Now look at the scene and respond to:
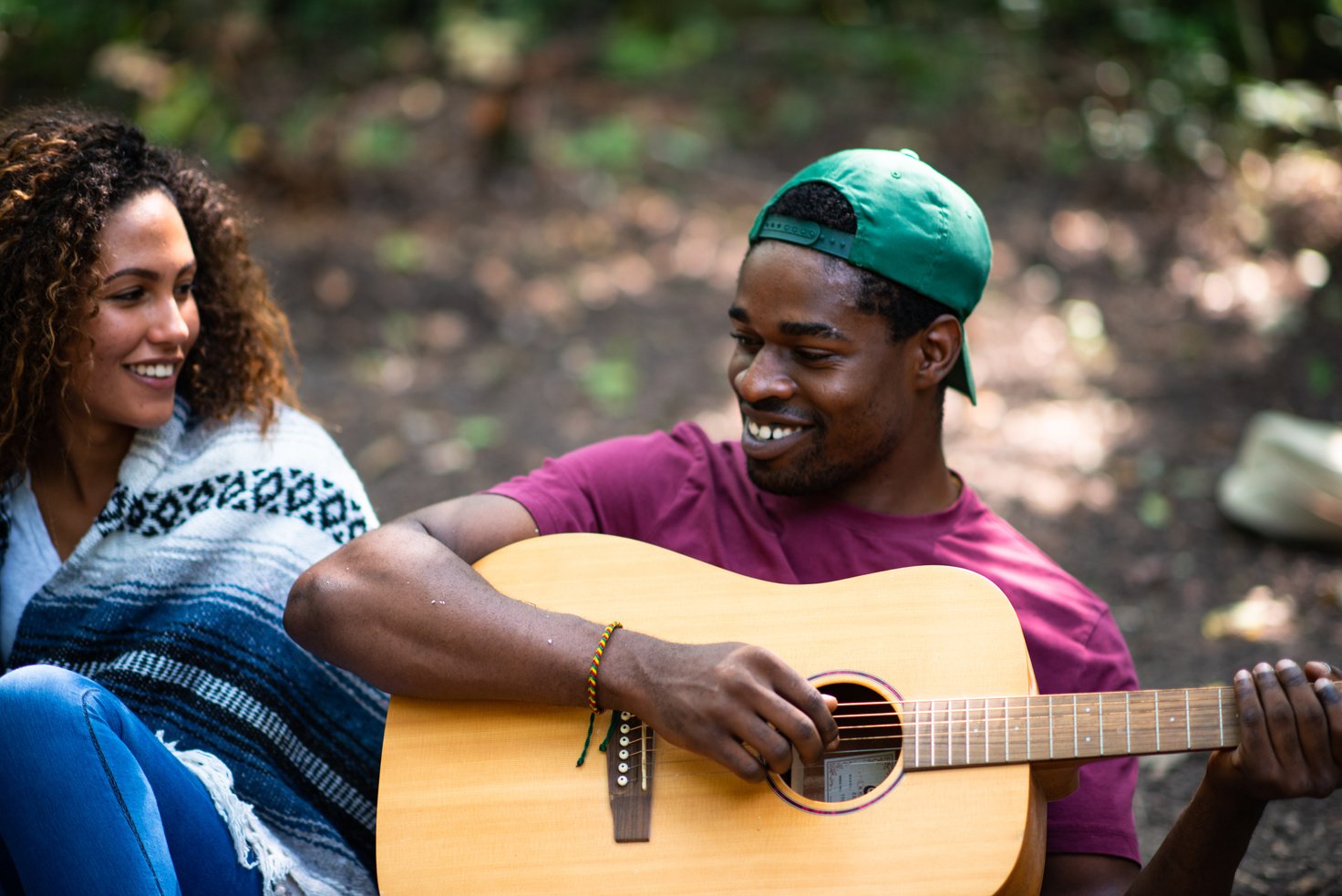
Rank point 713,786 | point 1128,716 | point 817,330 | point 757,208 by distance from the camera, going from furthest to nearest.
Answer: point 757,208, point 817,330, point 713,786, point 1128,716

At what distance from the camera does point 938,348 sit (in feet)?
8.42

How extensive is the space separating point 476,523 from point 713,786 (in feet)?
Result: 2.39

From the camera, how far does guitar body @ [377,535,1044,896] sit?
201 cm

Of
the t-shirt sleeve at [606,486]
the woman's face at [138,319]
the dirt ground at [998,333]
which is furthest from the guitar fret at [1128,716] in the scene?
the woman's face at [138,319]

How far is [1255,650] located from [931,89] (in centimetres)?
565

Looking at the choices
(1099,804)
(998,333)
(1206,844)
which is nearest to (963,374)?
(1099,804)

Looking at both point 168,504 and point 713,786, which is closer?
point 713,786

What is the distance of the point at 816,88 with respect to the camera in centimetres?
897

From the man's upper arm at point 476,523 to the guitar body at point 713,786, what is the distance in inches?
3.3

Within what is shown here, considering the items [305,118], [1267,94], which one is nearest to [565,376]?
[305,118]

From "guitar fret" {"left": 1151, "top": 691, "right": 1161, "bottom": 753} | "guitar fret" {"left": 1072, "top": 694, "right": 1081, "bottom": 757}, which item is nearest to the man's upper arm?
"guitar fret" {"left": 1072, "top": 694, "right": 1081, "bottom": 757}

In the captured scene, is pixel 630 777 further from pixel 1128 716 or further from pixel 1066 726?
pixel 1128 716

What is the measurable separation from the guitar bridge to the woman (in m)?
0.67

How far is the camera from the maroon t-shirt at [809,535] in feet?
7.62
